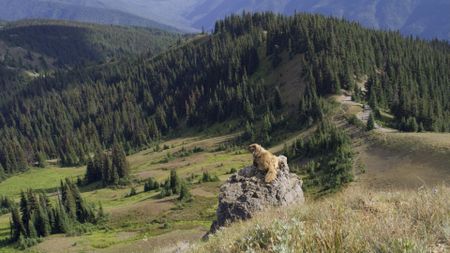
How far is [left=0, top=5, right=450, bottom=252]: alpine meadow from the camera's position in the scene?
10.8 meters

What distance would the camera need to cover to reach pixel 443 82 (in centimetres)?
14038

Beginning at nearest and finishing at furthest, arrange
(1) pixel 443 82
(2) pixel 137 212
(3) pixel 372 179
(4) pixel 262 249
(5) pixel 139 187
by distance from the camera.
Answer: (4) pixel 262 249, (3) pixel 372 179, (2) pixel 137 212, (5) pixel 139 187, (1) pixel 443 82

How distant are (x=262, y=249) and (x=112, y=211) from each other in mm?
79038

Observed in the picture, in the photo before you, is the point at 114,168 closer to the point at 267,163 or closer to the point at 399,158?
the point at 399,158

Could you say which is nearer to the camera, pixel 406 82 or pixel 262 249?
pixel 262 249

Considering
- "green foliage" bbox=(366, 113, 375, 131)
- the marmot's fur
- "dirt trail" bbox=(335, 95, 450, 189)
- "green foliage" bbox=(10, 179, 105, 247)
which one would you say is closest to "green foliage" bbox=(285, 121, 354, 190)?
"dirt trail" bbox=(335, 95, 450, 189)

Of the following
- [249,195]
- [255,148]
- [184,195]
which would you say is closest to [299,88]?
[184,195]

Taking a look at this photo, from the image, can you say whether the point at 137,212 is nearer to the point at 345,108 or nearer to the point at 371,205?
the point at 345,108

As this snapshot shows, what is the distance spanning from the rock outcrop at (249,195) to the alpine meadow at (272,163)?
0.08 meters

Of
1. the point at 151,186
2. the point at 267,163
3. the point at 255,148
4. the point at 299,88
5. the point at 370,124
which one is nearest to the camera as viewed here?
the point at 255,148

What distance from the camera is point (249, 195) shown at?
77.0ft

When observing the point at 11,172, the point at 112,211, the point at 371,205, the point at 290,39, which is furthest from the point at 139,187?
the point at 371,205

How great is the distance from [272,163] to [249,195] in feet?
7.10

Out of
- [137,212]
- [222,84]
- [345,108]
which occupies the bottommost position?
[137,212]
